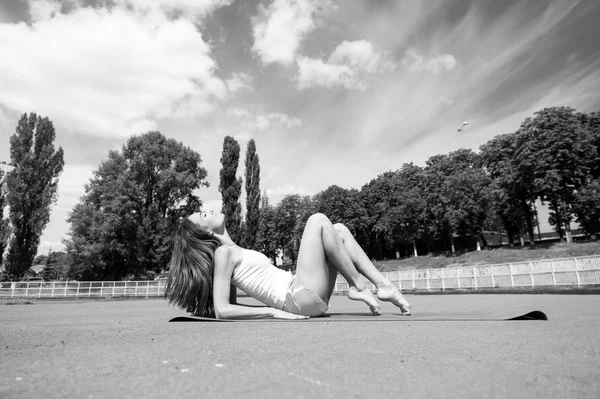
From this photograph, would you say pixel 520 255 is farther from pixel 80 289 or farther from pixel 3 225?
pixel 3 225

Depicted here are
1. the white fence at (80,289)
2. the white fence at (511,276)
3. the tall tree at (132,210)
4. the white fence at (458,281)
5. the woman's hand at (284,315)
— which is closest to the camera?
the woman's hand at (284,315)

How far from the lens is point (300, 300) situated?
3.83 m

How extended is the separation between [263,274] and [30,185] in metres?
29.2

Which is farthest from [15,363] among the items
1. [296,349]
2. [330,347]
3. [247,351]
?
[330,347]

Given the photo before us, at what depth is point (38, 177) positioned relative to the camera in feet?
86.8

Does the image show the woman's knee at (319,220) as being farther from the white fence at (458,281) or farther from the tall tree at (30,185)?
the tall tree at (30,185)

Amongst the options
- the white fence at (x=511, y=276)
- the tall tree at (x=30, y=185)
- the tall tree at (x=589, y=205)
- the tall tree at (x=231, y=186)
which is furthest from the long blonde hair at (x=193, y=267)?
the tall tree at (x=589, y=205)

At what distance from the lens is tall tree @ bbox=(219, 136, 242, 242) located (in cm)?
2869

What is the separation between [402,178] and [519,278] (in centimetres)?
3640

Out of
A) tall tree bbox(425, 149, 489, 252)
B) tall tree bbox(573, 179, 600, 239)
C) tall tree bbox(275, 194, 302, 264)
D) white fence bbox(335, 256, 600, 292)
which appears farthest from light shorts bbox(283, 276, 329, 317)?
tall tree bbox(275, 194, 302, 264)

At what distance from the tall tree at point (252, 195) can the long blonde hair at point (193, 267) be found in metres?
25.1

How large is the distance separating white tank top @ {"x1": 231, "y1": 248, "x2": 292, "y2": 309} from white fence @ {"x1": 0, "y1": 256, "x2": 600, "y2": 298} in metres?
14.8

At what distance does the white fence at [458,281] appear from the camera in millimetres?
14227

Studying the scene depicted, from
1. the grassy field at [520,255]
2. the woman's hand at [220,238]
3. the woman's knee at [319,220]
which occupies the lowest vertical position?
the woman's hand at [220,238]
